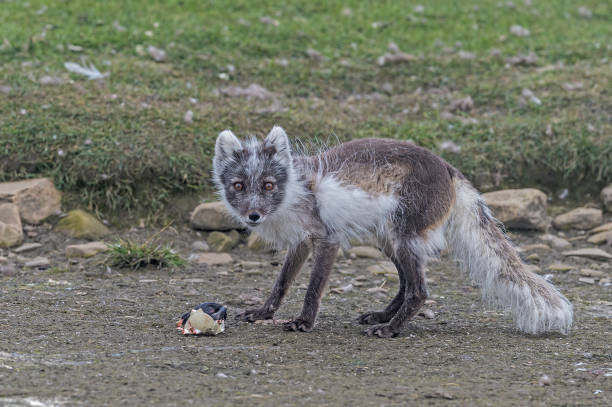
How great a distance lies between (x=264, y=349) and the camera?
432 cm

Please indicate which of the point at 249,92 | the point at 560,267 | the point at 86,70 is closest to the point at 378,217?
the point at 560,267

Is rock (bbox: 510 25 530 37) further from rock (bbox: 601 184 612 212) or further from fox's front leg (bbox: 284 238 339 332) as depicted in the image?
fox's front leg (bbox: 284 238 339 332)

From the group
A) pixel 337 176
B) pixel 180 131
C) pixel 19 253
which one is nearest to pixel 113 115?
pixel 180 131

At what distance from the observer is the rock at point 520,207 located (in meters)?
7.18

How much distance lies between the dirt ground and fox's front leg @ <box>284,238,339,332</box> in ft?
0.31

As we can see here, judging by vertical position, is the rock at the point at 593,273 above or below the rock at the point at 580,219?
below

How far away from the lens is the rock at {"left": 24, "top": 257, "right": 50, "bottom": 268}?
6293mm

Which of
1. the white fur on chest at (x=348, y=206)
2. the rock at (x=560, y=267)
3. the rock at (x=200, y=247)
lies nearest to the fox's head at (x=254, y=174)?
the white fur on chest at (x=348, y=206)

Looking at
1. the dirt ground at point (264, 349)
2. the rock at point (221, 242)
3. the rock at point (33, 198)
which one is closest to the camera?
the dirt ground at point (264, 349)

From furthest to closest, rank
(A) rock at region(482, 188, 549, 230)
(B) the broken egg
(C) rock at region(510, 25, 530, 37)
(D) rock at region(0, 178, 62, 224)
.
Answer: (C) rock at region(510, 25, 530, 37) → (A) rock at region(482, 188, 549, 230) → (D) rock at region(0, 178, 62, 224) → (B) the broken egg

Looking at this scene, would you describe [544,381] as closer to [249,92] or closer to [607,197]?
[607,197]

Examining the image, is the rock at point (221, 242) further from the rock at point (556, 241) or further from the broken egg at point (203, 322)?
the rock at point (556, 241)

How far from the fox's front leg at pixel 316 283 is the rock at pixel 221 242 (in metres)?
2.04

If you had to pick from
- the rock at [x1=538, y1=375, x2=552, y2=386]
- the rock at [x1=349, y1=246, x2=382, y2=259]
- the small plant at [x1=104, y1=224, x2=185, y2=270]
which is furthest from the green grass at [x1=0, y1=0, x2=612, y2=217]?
the rock at [x1=538, y1=375, x2=552, y2=386]
